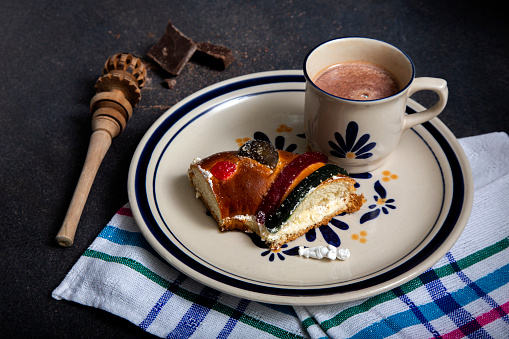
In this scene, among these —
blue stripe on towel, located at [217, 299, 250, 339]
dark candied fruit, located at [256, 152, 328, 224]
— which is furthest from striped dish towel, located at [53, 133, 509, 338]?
dark candied fruit, located at [256, 152, 328, 224]

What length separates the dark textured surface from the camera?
198 centimetres

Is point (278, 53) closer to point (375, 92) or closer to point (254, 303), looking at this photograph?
point (375, 92)

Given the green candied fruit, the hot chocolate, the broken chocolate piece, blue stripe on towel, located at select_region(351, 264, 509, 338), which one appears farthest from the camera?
the broken chocolate piece

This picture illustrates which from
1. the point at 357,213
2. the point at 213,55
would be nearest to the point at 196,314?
the point at 357,213

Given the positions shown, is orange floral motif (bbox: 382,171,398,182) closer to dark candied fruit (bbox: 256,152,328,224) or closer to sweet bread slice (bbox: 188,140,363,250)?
sweet bread slice (bbox: 188,140,363,250)

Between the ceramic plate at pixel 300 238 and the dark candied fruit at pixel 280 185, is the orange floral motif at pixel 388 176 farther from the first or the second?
the dark candied fruit at pixel 280 185

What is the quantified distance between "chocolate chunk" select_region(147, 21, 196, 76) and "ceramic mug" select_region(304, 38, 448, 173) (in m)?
0.93

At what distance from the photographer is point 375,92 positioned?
2.08m

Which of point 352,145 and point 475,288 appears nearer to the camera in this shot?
point 475,288

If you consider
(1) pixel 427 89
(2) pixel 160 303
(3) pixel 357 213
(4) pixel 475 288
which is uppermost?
(1) pixel 427 89

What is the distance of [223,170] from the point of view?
1906 mm

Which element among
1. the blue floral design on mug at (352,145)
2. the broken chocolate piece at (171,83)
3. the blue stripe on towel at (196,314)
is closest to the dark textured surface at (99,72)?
the broken chocolate piece at (171,83)

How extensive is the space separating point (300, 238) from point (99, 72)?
1.67 meters

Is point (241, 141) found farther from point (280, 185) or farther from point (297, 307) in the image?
point (297, 307)
